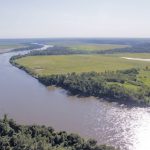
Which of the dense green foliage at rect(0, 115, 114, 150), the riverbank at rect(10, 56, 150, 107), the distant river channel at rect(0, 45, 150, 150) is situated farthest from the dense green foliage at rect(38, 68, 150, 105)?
the dense green foliage at rect(0, 115, 114, 150)

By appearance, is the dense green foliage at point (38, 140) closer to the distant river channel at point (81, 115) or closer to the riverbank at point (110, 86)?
the distant river channel at point (81, 115)

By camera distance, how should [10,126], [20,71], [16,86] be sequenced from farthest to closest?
[20,71], [16,86], [10,126]

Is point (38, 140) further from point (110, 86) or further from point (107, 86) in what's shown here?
point (107, 86)

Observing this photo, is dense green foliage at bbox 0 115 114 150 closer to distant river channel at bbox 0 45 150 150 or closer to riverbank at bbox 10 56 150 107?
distant river channel at bbox 0 45 150 150

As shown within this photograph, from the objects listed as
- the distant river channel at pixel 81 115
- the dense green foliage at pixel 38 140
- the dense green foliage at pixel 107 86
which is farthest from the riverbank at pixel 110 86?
the dense green foliage at pixel 38 140

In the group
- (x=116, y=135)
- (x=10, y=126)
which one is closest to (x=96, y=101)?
(x=116, y=135)

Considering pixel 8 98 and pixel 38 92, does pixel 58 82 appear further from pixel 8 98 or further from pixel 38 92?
pixel 8 98
